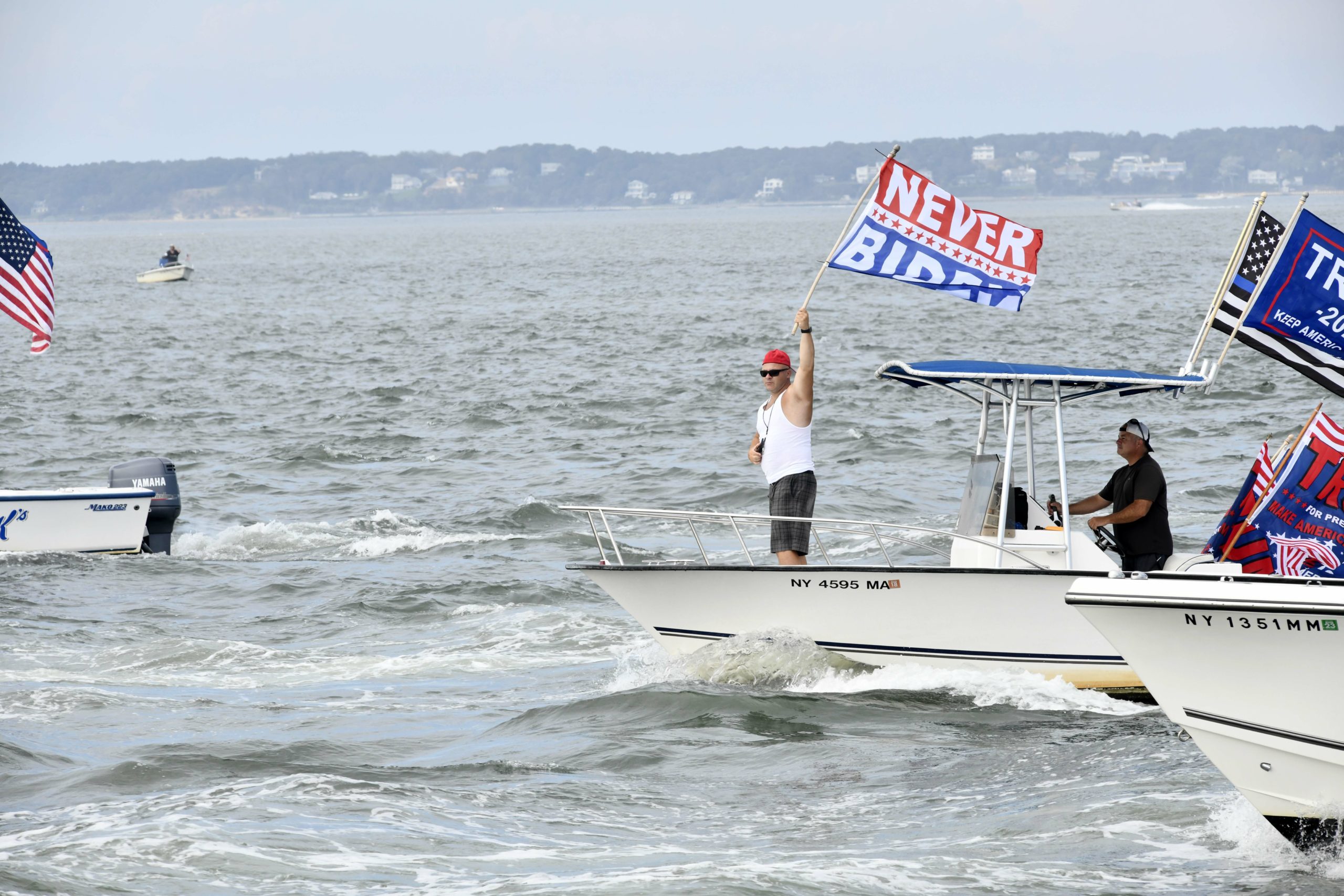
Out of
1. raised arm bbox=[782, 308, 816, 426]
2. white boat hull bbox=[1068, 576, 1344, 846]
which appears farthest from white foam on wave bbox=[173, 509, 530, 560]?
white boat hull bbox=[1068, 576, 1344, 846]

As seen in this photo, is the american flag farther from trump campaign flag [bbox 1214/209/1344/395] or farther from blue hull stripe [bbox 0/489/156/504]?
trump campaign flag [bbox 1214/209/1344/395]

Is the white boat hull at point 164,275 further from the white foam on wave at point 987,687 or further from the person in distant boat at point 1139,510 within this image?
the person in distant boat at point 1139,510

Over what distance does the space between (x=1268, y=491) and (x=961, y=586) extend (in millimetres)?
1925

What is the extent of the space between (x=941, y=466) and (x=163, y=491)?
389 inches

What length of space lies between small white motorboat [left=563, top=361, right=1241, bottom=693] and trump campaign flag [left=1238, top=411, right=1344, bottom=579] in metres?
0.55

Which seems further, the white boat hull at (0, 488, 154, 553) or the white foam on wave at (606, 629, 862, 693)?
the white boat hull at (0, 488, 154, 553)

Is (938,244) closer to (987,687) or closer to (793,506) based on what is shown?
(793,506)

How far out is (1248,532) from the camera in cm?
950

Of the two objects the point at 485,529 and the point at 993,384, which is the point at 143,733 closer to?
the point at 993,384

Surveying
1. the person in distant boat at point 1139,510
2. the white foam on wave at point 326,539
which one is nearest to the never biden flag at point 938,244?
the person in distant boat at point 1139,510

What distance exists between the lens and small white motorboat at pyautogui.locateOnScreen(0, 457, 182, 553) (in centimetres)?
1562

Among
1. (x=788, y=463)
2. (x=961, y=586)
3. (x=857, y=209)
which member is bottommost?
(x=961, y=586)

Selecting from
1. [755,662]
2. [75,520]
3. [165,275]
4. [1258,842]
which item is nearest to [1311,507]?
[1258,842]

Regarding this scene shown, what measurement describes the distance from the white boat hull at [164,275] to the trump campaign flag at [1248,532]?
70342 mm
